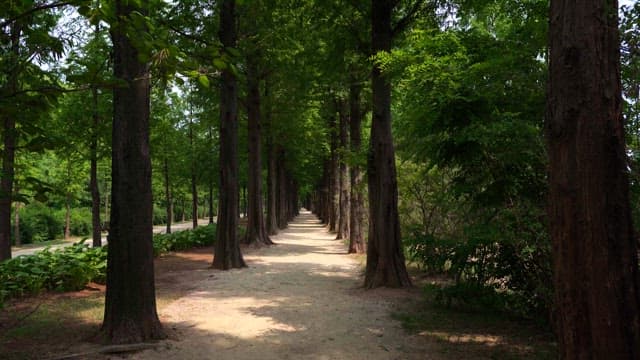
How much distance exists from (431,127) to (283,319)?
13.1 feet

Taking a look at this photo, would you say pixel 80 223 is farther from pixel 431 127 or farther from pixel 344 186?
pixel 431 127

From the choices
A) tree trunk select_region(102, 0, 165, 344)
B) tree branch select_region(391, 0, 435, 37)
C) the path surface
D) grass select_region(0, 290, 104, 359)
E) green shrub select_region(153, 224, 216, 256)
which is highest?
tree branch select_region(391, 0, 435, 37)

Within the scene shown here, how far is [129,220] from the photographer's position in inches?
242

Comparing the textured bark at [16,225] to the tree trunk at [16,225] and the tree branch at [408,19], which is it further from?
the tree branch at [408,19]

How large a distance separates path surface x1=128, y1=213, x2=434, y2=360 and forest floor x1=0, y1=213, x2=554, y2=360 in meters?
0.02

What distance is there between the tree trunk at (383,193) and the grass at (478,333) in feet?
7.48

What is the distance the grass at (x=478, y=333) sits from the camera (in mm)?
5648

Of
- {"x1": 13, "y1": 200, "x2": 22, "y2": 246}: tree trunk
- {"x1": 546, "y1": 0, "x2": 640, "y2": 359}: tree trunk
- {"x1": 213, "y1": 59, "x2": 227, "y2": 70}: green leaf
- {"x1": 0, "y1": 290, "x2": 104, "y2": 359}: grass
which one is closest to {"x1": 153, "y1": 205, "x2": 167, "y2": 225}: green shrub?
{"x1": 13, "y1": 200, "x2": 22, "y2": 246}: tree trunk

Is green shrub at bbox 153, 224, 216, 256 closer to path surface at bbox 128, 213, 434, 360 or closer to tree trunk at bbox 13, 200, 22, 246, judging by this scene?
path surface at bbox 128, 213, 434, 360

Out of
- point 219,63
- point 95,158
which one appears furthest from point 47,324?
point 95,158

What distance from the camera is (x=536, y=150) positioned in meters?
5.62

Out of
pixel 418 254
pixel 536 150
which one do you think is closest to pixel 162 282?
pixel 418 254

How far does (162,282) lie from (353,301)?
5.18 meters

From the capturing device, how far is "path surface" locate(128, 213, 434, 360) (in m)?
5.92
